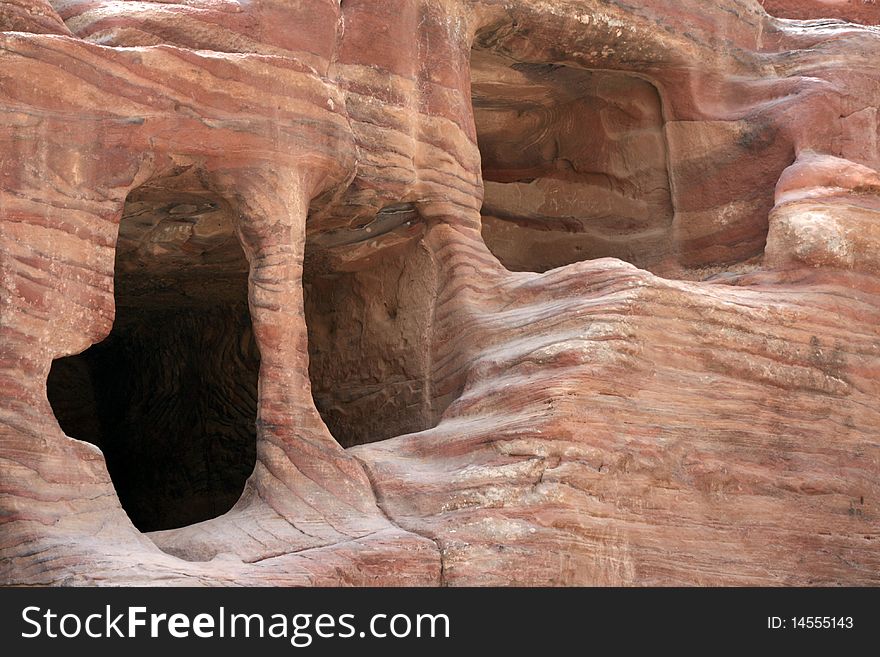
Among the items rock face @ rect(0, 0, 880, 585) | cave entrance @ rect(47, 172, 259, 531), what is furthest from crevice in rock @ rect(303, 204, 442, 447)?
cave entrance @ rect(47, 172, 259, 531)

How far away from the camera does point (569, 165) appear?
1258cm

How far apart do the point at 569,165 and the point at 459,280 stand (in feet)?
9.55

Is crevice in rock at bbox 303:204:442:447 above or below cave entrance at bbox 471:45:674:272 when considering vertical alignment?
below

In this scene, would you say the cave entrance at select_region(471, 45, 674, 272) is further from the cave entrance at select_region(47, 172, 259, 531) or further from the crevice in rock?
the cave entrance at select_region(47, 172, 259, 531)

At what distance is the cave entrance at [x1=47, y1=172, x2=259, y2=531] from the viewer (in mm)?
12039

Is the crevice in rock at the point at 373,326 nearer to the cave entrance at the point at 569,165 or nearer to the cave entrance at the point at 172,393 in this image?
the cave entrance at the point at 172,393

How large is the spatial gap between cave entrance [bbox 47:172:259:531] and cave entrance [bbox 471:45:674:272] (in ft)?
7.64

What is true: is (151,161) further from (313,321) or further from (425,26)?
(313,321)

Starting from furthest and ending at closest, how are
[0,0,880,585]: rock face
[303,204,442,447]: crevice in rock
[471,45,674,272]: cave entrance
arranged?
[471,45,674,272]: cave entrance
[303,204,442,447]: crevice in rock
[0,0,880,585]: rock face

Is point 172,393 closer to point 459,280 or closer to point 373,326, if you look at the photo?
point 373,326

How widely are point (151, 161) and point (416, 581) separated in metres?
2.62

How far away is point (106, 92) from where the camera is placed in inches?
312

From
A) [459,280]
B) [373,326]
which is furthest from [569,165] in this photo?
[459,280]

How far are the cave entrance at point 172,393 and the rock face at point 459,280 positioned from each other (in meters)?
0.10
